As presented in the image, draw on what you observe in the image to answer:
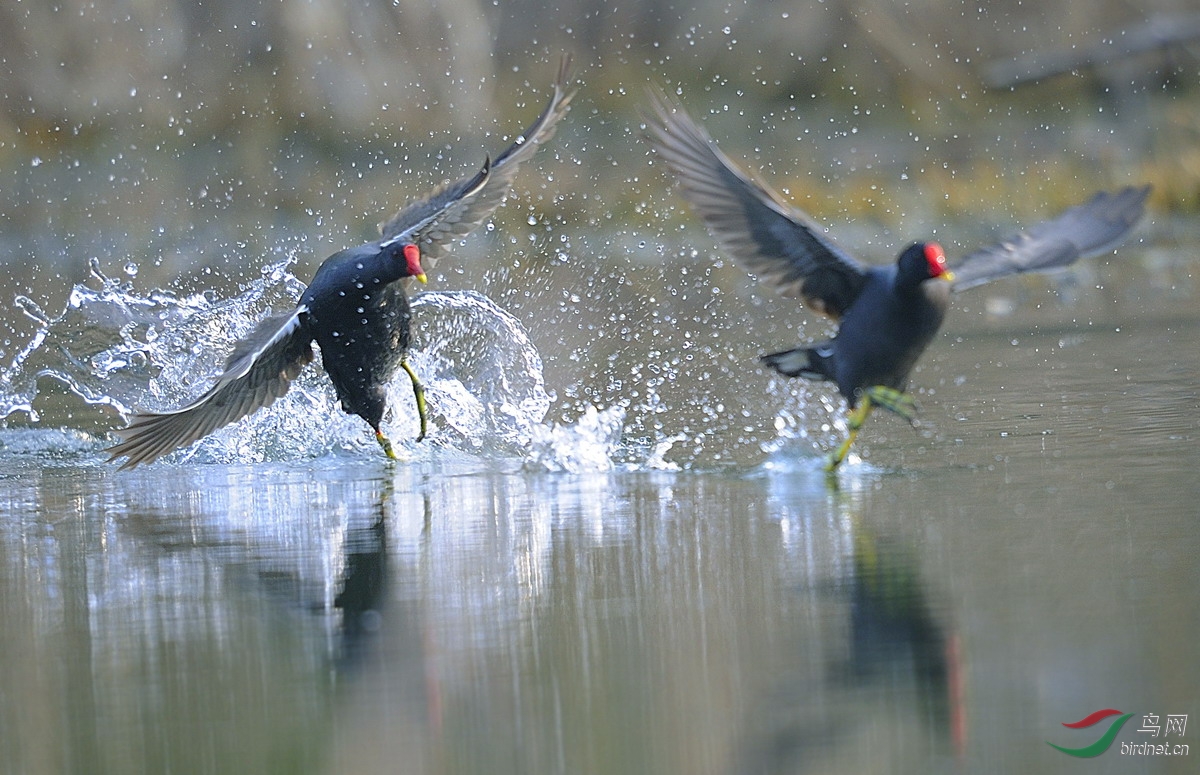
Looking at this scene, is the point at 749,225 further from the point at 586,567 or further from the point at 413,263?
the point at 586,567

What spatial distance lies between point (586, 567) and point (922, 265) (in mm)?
1772

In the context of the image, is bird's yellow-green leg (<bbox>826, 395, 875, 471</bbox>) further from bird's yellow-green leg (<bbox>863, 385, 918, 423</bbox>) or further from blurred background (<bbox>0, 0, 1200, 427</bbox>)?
blurred background (<bbox>0, 0, 1200, 427</bbox>)

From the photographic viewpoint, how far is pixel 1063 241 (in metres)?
5.81

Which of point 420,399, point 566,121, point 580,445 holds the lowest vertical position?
point 580,445

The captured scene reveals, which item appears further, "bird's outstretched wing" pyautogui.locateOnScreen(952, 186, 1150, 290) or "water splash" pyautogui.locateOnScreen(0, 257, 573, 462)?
"water splash" pyautogui.locateOnScreen(0, 257, 573, 462)

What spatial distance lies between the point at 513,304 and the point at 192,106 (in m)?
8.02

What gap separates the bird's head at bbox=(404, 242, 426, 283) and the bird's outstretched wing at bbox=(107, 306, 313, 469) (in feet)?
1.39

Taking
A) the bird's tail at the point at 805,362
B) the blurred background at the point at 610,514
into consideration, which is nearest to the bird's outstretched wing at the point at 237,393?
the blurred background at the point at 610,514

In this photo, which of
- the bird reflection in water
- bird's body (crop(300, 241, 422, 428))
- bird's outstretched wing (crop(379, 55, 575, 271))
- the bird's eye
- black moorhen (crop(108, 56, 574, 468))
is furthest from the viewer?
bird's outstretched wing (crop(379, 55, 575, 271))

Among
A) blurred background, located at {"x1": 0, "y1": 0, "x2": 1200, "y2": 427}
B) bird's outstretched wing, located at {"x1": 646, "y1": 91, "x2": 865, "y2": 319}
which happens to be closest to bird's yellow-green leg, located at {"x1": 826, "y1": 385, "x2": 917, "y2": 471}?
bird's outstretched wing, located at {"x1": 646, "y1": 91, "x2": 865, "y2": 319}

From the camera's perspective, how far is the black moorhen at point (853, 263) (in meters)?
5.62

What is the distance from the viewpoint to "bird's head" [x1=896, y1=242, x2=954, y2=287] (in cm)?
545

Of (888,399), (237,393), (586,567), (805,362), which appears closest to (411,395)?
(237,393)

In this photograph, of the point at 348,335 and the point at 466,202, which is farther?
the point at 466,202
